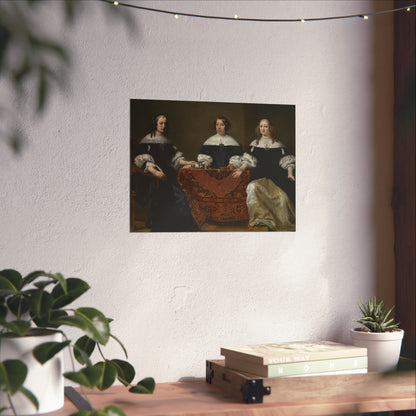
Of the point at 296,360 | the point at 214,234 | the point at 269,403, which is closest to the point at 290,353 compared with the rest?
the point at 296,360

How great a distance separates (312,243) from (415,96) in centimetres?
166

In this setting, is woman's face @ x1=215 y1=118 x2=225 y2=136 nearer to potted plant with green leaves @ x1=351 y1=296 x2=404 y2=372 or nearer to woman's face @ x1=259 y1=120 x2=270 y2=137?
woman's face @ x1=259 y1=120 x2=270 y2=137

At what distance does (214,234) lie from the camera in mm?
2088

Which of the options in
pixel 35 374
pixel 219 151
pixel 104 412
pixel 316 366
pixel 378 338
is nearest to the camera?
pixel 104 412

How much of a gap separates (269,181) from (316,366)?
69 cm

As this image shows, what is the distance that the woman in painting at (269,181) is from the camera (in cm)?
213

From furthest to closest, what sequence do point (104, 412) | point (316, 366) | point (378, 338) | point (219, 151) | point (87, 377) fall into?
1. point (219, 151)
2. point (378, 338)
3. point (316, 366)
4. point (87, 377)
5. point (104, 412)

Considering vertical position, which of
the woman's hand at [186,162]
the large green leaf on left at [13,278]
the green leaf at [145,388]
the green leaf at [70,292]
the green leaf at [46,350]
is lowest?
the green leaf at [145,388]

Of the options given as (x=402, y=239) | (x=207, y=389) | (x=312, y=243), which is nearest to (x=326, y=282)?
(x=312, y=243)

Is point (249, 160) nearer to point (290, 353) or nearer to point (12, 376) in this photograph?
point (290, 353)

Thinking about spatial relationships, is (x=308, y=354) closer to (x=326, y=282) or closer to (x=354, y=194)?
(x=326, y=282)

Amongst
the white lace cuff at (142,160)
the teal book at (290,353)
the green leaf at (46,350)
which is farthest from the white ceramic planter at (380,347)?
the green leaf at (46,350)

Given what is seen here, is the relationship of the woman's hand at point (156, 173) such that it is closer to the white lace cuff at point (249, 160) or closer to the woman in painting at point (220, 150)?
the woman in painting at point (220, 150)

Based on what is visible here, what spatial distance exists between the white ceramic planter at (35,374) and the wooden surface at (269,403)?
5cm
